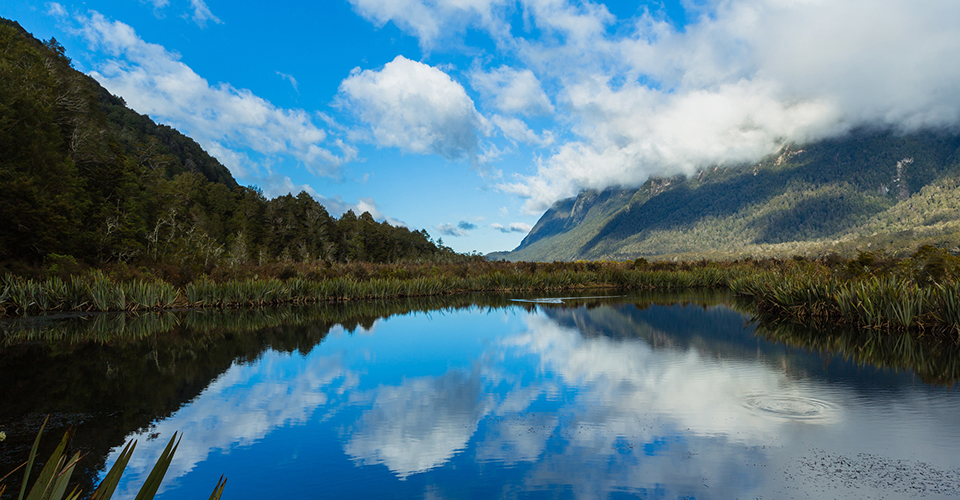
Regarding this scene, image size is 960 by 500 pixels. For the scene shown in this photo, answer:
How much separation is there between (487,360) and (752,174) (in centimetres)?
21961

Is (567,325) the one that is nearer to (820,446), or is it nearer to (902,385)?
(902,385)

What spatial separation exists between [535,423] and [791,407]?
2.92 metres

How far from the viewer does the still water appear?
396 cm

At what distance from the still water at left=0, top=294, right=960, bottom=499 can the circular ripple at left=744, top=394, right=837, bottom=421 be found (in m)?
0.02

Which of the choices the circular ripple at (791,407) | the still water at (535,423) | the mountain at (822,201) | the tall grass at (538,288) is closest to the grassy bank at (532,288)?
the tall grass at (538,288)

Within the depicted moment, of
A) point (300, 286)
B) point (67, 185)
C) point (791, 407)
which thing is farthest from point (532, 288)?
point (791, 407)

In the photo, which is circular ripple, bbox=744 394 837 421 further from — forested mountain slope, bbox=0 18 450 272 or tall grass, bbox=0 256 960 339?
forested mountain slope, bbox=0 18 450 272

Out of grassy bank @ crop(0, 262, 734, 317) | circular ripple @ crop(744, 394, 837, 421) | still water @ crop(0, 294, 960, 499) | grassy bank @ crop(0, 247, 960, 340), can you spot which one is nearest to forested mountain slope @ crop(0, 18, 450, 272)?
grassy bank @ crop(0, 262, 734, 317)

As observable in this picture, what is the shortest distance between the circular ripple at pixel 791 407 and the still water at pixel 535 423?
0.02 meters

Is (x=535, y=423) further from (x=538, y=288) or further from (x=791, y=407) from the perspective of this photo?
(x=538, y=288)

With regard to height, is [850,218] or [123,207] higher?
[850,218]

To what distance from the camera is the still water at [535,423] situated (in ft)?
13.0

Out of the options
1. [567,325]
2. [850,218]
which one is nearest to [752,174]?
[850,218]

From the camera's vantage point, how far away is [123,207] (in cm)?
2603
